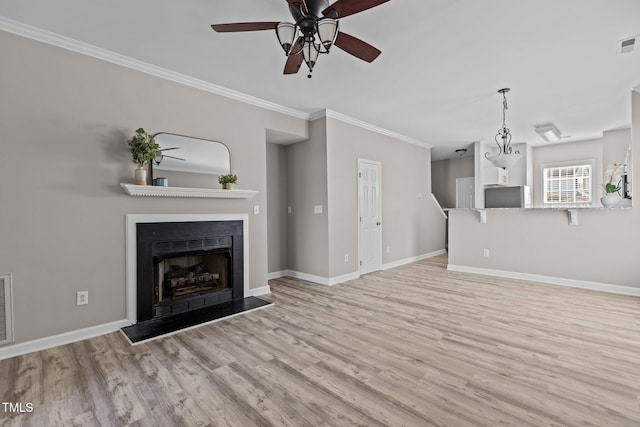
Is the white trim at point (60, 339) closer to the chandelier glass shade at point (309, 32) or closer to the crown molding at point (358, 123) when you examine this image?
the chandelier glass shade at point (309, 32)

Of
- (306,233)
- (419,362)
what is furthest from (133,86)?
(419,362)

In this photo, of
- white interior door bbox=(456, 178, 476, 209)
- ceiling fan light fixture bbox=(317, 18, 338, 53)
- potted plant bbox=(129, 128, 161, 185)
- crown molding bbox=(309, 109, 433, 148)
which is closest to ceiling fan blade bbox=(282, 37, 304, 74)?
ceiling fan light fixture bbox=(317, 18, 338, 53)

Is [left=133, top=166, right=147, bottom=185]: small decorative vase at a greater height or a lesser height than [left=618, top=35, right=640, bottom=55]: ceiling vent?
lesser

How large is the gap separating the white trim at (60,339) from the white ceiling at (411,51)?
269 centimetres

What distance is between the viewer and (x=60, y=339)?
2643mm

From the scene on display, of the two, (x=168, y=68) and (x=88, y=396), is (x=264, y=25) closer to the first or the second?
(x=168, y=68)

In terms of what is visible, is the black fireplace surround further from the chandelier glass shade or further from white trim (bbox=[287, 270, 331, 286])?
the chandelier glass shade

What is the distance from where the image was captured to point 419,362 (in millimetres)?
2273

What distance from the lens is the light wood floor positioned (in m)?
1.71

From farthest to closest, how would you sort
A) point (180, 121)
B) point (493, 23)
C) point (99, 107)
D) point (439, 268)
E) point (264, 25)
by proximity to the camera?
point (439, 268) → point (180, 121) → point (99, 107) → point (493, 23) → point (264, 25)

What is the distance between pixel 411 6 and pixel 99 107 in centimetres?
298

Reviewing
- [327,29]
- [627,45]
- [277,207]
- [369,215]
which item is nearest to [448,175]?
[369,215]

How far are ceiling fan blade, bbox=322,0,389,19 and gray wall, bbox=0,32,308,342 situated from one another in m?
2.40

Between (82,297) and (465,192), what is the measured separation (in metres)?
8.87
